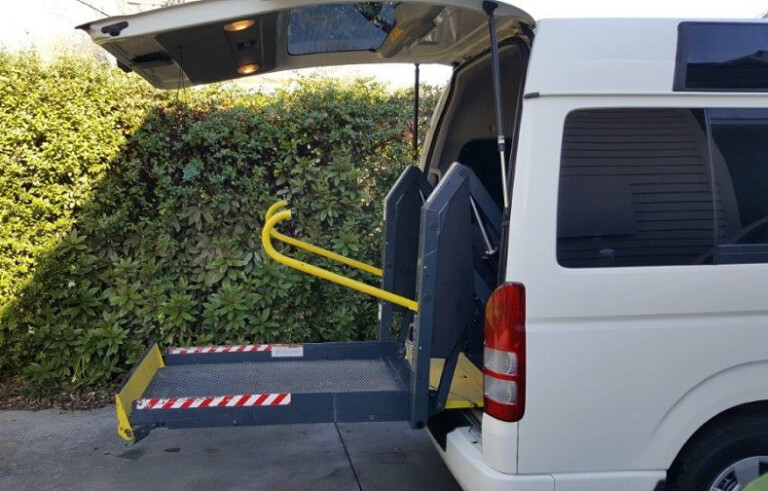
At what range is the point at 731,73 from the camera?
2938 millimetres

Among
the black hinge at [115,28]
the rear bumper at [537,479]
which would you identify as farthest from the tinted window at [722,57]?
the black hinge at [115,28]

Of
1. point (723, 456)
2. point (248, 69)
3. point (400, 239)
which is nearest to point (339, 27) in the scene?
point (248, 69)

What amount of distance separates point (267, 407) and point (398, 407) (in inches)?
23.8

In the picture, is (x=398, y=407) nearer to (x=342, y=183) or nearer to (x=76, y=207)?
(x=342, y=183)

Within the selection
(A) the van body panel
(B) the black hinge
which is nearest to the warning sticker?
(A) the van body panel

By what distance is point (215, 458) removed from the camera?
4.50 meters

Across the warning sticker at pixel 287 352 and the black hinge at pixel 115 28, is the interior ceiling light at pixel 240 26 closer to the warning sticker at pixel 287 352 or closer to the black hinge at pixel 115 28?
the black hinge at pixel 115 28

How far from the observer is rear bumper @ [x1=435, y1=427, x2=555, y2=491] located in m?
2.81

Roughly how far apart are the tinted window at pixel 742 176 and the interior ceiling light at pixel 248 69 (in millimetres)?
2637

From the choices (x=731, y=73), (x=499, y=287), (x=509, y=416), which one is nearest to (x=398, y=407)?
(x=509, y=416)

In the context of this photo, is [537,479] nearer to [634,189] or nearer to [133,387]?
[634,189]

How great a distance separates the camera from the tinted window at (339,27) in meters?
3.75

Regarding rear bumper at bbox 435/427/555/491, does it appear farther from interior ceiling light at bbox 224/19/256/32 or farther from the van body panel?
interior ceiling light at bbox 224/19/256/32

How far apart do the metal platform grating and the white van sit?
18 centimetres
